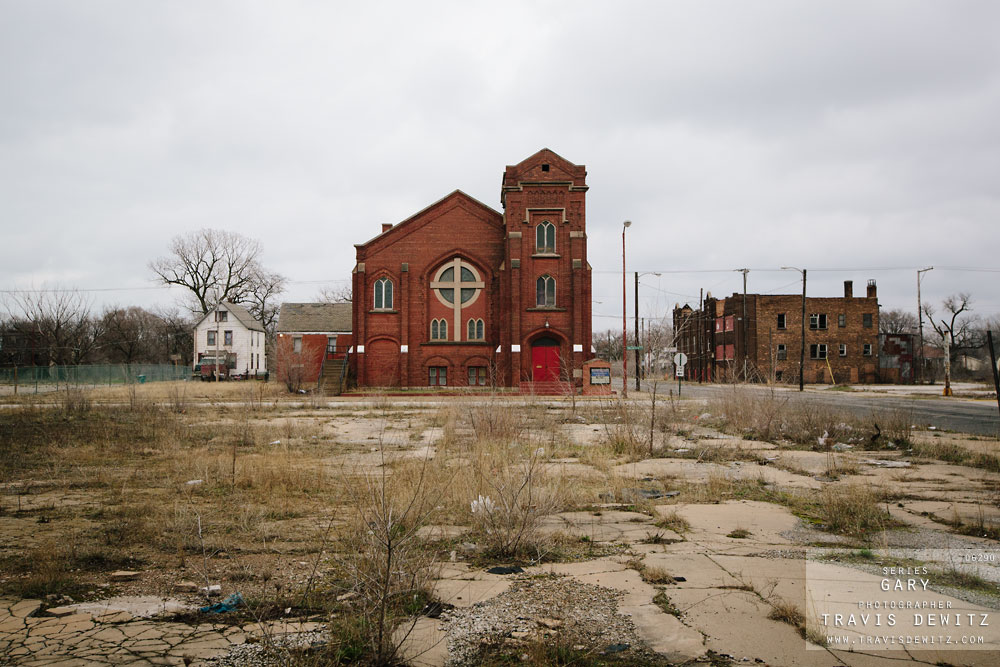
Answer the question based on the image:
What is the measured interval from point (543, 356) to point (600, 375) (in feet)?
15.8

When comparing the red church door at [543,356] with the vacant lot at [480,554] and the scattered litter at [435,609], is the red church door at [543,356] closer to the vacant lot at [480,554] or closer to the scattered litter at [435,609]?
the vacant lot at [480,554]

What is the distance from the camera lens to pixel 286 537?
5676mm

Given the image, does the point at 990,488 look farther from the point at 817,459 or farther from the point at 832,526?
the point at 832,526

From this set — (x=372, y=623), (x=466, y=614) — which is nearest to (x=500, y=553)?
(x=466, y=614)

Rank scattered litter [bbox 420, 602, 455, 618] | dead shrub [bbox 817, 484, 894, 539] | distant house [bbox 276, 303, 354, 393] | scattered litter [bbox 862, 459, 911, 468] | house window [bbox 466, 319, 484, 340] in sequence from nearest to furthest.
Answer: scattered litter [bbox 420, 602, 455, 618] → dead shrub [bbox 817, 484, 894, 539] → scattered litter [bbox 862, 459, 911, 468] → house window [bbox 466, 319, 484, 340] → distant house [bbox 276, 303, 354, 393]

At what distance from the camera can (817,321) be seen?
2368 inches

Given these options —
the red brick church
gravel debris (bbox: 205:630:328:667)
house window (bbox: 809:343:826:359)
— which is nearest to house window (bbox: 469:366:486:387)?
the red brick church

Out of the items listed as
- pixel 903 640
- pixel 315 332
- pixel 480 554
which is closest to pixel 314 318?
pixel 315 332

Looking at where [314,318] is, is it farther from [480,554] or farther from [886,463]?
[480,554]

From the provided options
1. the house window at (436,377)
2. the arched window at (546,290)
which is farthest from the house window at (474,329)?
the arched window at (546,290)

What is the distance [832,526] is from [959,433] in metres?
11.1

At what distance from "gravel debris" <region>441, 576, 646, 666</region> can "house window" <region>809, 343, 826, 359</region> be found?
205 ft

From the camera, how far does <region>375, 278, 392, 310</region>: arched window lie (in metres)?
37.9

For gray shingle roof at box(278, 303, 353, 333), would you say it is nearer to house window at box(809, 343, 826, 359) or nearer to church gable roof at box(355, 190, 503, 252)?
church gable roof at box(355, 190, 503, 252)
